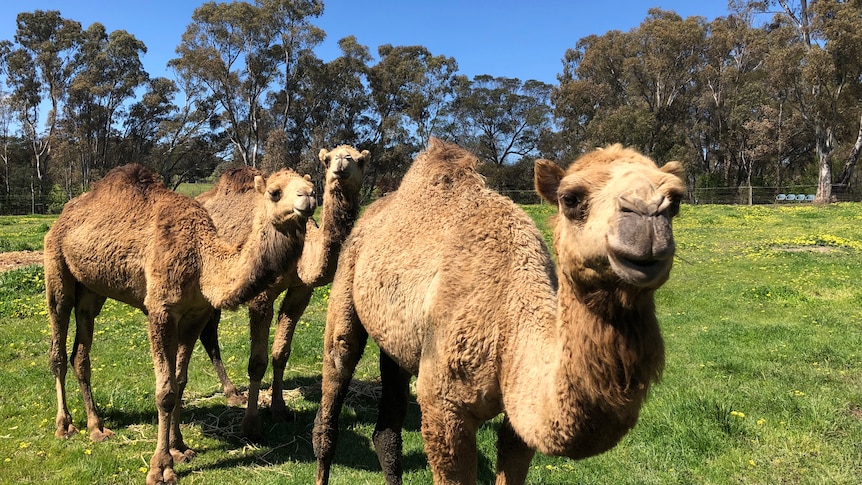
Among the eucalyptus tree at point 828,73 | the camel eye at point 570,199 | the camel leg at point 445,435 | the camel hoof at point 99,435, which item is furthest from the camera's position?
the eucalyptus tree at point 828,73

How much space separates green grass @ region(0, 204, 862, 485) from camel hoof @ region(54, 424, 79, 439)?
107mm

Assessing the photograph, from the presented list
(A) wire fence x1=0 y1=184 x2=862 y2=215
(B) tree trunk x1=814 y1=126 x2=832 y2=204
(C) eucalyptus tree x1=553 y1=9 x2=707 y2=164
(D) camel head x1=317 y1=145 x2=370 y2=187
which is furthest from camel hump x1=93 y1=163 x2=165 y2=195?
(B) tree trunk x1=814 y1=126 x2=832 y2=204

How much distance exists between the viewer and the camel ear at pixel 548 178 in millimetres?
2113

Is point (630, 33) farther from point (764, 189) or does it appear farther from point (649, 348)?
point (649, 348)

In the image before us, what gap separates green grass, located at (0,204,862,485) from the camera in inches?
180

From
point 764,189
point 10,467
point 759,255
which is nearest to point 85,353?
point 10,467

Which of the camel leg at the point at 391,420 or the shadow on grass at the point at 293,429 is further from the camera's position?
the shadow on grass at the point at 293,429

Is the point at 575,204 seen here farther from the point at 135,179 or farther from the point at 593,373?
the point at 135,179

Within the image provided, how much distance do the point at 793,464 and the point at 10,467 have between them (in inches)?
249

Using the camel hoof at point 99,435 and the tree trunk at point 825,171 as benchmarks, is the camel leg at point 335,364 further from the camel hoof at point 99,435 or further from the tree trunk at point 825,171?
the tree trunk at point 825,171

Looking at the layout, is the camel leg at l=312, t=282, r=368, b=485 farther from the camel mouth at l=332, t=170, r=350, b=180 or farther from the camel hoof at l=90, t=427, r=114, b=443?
the camel hoof at l=90, t=427, r=114, b=443

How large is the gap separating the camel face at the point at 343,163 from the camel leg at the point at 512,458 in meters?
2.17

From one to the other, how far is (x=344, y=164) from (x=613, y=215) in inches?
110

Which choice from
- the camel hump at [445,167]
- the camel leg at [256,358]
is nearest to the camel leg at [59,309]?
the camel leg at [256,358]
